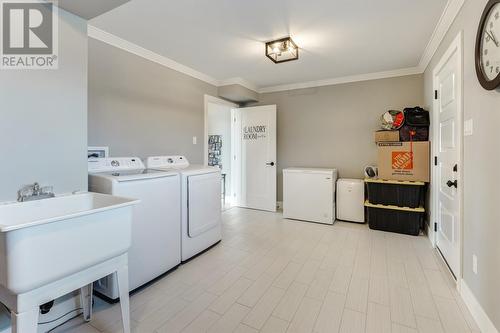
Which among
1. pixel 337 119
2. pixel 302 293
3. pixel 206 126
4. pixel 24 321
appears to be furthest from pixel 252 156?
pixel 24 321

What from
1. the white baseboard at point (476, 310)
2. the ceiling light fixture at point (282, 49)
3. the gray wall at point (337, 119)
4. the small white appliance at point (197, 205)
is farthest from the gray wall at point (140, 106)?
the white baseboard at point (476, 310)

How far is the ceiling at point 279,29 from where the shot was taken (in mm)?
2055

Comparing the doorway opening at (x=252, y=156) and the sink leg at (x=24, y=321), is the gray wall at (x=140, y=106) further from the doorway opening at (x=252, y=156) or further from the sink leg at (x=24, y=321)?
the sink leg at (x=24, y=321)

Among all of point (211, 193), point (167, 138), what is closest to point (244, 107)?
point (167, 138)

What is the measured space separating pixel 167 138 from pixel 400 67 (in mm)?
3612

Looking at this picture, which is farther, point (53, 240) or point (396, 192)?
point (396, 192)

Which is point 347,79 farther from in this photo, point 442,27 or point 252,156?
point 252,156

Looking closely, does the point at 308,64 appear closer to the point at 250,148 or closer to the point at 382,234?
the point at 250,148

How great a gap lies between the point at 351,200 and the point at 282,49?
2.51 meters

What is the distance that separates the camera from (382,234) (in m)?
3.29

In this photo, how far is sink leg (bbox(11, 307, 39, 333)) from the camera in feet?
3.27

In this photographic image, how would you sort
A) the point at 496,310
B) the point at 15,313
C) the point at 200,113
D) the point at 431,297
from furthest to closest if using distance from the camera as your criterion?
the point at 200,113 < the point at 431,297 < the point at 496,310 < the point at 15,313

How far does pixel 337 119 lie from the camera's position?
4137 mm

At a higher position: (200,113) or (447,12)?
(447,12)
